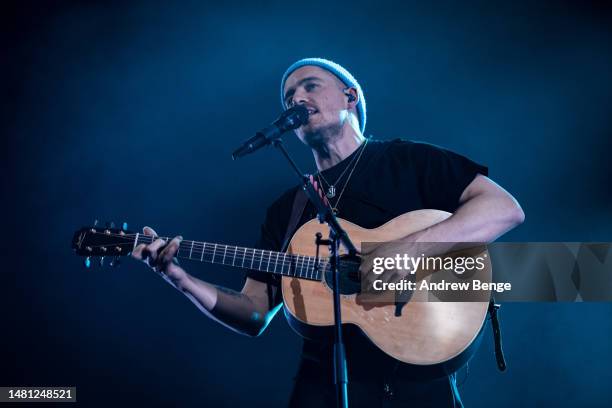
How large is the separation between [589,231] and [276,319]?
2500 millimetres

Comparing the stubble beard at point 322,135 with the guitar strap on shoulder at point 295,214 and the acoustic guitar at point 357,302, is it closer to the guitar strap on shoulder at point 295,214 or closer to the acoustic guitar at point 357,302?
the guitar strap on shoulder at point 295,214

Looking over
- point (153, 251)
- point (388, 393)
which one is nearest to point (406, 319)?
point (388, 393)

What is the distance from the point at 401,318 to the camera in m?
2.46

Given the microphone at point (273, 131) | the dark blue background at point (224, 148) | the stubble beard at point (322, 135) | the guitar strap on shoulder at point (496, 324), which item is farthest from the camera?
the dark blue background at point (224, 148)

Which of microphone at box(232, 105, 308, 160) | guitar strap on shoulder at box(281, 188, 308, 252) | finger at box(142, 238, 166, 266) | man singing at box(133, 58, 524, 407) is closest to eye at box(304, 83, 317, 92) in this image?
man singing at box(133, 58, 524, 407)

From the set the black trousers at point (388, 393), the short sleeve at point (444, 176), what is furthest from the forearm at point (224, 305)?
the short sleeve at point (444, 176)

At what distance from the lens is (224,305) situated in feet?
9.32

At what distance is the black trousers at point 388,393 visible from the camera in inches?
91.4

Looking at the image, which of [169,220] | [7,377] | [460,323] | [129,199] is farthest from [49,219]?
[460,323]

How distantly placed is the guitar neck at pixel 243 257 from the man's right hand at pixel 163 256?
0.22 feet

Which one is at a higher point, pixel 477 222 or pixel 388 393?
pixel 477 222

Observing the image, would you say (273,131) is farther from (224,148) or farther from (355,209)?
(224,148)

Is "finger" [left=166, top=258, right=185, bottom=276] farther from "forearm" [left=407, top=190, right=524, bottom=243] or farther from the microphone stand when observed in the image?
"forearm" [left=407, top=190, right=524, bottom=243]

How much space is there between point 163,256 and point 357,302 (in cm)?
104
